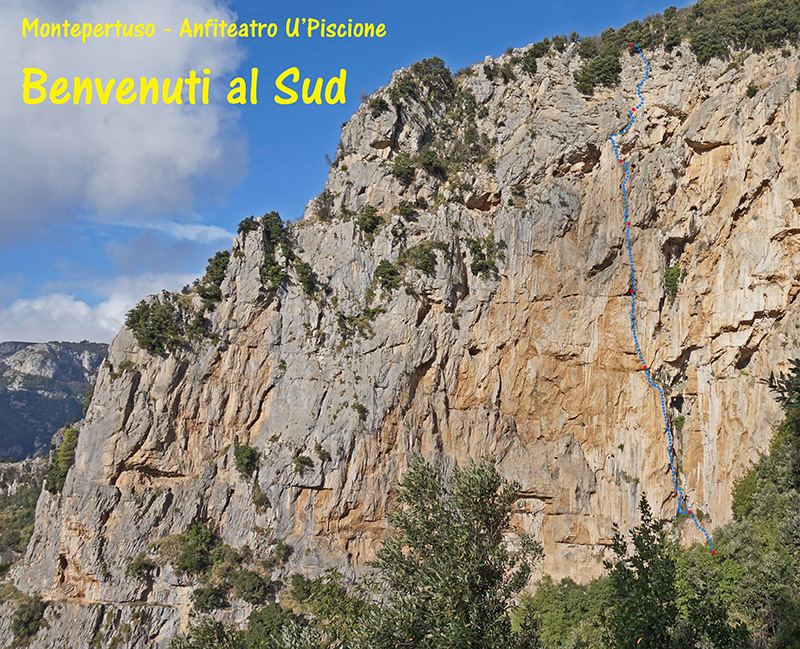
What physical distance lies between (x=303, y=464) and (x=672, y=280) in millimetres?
28861

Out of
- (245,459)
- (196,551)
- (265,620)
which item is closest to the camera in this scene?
(265,620)

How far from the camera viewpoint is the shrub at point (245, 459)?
1516 inches

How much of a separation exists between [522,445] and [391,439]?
9560 mm

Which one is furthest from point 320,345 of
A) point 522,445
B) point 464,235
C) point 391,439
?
point 522,445

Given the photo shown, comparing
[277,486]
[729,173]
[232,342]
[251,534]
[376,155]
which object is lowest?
[251,534]

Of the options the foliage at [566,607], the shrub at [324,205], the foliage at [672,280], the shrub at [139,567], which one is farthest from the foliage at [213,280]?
the foliage at [672,280]

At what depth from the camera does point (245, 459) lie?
38.5 meters

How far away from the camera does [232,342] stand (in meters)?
41.3

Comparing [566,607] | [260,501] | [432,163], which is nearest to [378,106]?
[432,163]

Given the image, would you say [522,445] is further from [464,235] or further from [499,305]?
[464,235]

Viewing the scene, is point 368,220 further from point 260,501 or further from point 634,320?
point 260,501

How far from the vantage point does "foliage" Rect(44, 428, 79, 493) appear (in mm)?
40750

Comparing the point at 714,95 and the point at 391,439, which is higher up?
the point at 714,95

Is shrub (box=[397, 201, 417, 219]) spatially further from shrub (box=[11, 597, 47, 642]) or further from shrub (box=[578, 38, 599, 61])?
shrub (box=[11, 597, 47, 642])
